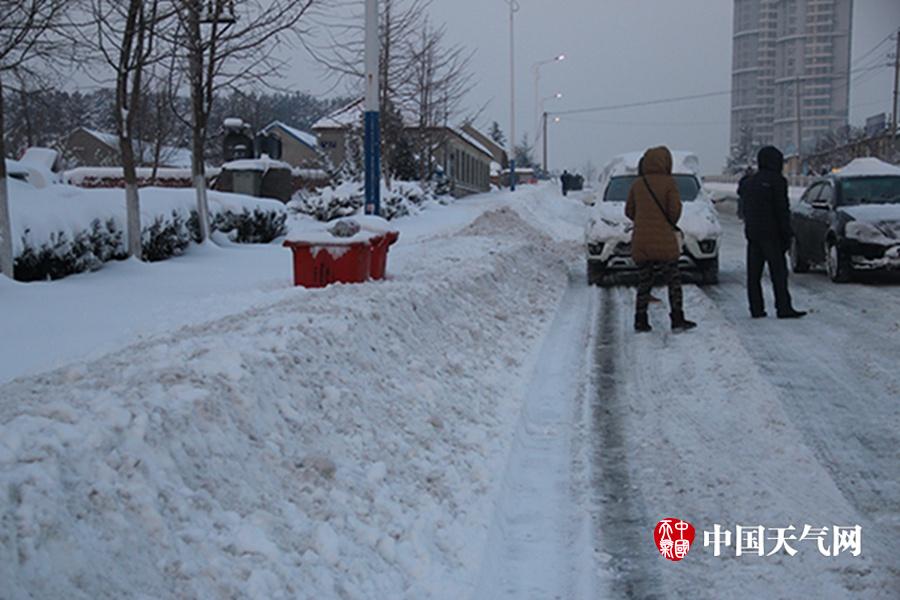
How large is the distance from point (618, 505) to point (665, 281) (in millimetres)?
4965

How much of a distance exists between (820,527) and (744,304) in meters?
7.32

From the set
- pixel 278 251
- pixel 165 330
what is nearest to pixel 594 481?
pixel 165 330

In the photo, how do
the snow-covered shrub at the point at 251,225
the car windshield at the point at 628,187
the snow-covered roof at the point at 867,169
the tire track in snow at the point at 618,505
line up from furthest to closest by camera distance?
the snow-covered shrub at the point at 251,225, the car windshield at the point at 628,187, the snow-covered roof at the point at 867,169, the tire track in snow at the point at 618,505

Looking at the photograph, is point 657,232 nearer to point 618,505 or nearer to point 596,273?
point 596,273

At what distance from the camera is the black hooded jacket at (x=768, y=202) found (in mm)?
10398

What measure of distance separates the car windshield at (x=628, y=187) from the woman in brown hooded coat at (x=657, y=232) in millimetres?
4820

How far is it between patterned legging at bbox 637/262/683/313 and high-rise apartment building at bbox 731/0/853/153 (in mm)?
154421

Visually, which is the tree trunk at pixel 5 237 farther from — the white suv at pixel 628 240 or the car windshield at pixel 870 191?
the car windshield at pixel 870 191

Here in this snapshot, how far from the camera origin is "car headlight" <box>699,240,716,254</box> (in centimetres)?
1322

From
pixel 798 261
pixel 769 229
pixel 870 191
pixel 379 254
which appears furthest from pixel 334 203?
pixel 769 229

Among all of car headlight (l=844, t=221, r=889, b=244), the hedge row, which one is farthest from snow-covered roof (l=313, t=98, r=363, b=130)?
car headlight (l=844, t=221, r=889, b=244)

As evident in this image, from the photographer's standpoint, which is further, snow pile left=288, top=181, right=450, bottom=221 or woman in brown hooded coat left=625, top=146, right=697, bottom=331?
snow pile left=288, top=181, right=450, bottom=221

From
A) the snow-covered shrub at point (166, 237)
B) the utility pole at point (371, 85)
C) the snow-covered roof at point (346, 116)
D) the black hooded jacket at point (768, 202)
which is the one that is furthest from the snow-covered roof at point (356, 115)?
the black hooded jacket at point (768, 202)

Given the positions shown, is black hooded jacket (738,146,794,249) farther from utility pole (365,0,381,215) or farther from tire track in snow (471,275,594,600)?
utility pole (365,0,381,215)
